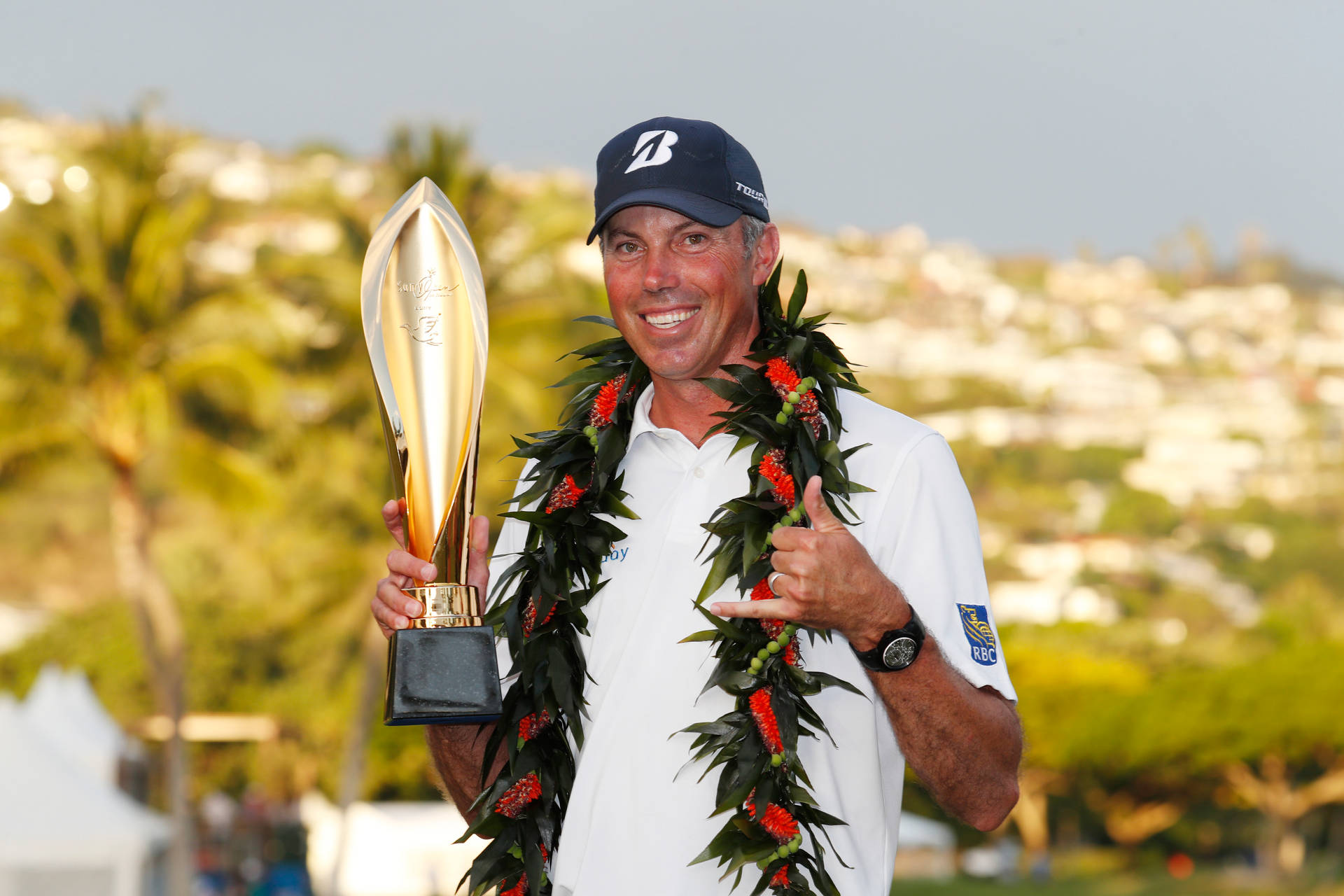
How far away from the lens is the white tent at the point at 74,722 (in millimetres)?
15727

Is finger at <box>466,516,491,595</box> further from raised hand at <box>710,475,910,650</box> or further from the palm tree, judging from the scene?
the palm tree

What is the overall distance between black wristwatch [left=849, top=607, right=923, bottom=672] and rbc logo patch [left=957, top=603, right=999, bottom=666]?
170 mm

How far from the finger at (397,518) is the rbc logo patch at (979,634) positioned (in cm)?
106

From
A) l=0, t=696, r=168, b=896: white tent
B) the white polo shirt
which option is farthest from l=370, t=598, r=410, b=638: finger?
l=0, t=696, r=168, b=896: white tent

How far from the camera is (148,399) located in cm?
2281

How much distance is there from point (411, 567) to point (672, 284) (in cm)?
71

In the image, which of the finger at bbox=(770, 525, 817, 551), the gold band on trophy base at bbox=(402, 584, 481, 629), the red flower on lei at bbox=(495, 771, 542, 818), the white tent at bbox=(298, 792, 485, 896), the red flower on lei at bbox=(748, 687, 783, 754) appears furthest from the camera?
the white tent at bbox=(298, 792, 485, 896)

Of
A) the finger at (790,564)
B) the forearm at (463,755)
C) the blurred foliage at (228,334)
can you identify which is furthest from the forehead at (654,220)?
the blurred foliage at (228,334)

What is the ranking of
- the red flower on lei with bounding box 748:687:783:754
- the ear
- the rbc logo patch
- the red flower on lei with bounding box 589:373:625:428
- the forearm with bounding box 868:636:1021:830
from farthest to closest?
the red flower on lei with bounding box 589:373:625:428 < the ear < the red flower on lei with bounding box 748:687:783:754 < the rbc logo patch < the forearm with bounding box 868:636:1021:830

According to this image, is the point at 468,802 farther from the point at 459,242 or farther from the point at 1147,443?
the point at 1147,443

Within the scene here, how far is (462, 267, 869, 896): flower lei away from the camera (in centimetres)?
264

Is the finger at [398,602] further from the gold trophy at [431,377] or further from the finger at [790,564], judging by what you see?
the finger at [790,564]

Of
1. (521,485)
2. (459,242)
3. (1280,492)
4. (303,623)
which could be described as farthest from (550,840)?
(1280,492)

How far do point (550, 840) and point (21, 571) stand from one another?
84.6 meters
